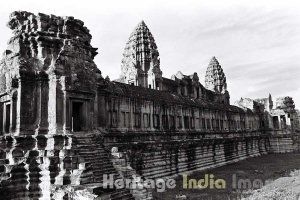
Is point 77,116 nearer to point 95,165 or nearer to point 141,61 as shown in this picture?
point 95,165

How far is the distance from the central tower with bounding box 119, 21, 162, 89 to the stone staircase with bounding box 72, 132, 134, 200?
27.2 meters

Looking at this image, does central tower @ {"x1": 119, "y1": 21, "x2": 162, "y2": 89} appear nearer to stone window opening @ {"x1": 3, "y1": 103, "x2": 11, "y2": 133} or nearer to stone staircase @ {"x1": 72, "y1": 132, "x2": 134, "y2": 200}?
stone window opening @ {"x1": 3, "y1": 103, "x2": 11, "y2": 133}

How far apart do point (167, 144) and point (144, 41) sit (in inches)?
1014

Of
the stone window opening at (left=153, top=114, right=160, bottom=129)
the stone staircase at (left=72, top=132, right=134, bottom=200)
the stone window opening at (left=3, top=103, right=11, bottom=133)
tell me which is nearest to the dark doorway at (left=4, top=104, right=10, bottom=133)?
the stone window opening at (left=3, top=103, right=11, bottom=133)

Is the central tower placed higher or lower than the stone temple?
higher

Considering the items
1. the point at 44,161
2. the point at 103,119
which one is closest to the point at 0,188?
the point at 44,161

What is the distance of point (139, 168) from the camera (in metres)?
19.2

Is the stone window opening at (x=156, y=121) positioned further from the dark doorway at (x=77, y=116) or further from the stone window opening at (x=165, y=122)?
the dark doorway at (x=77, y=116)

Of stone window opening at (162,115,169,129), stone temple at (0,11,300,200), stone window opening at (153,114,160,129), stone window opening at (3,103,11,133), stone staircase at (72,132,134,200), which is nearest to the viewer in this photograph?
stone staircase at (72,132,134,200)

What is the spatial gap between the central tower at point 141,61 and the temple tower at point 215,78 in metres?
22.4

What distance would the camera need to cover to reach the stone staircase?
473 inches

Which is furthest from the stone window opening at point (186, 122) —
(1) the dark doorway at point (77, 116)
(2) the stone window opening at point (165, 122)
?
(1) the dark doorway at point (77, 116)

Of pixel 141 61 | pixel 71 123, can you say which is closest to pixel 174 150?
pixel 71 123

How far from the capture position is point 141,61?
44.2m
